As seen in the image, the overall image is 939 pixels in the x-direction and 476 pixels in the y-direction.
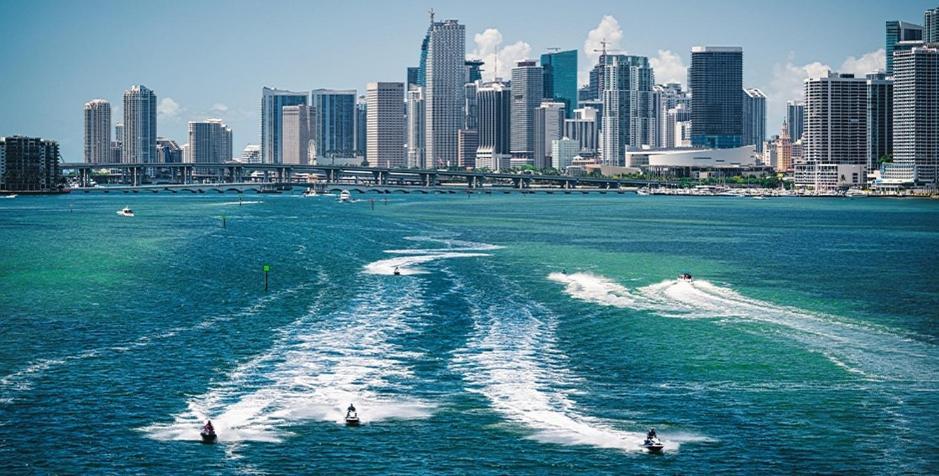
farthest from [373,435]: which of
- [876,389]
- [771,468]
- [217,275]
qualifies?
[217,275]

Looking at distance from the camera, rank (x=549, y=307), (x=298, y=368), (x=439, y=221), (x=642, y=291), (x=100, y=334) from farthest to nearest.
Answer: (x=439, y=221) < (x=642, y=291) < (x=549, y=307) < (x=100, y=334) < (x=298, y=368)

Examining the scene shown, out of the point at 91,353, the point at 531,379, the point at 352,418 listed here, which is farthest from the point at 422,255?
the point at 352,418

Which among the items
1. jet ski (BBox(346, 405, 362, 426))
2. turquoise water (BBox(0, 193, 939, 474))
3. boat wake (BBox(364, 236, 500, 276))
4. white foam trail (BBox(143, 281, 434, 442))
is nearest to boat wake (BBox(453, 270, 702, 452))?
turquoise water (BBox(0, 193, 939, 474))

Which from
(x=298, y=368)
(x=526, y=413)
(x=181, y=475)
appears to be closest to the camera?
(x=181, y=475)

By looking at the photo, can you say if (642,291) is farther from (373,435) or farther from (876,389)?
(373,435)

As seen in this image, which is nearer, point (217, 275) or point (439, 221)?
point (217, 275)

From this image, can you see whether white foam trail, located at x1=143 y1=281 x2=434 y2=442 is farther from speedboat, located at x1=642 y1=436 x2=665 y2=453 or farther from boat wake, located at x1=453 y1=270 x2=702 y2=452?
speedboat, located at x1=642 y1=436 x2=665 y2=453

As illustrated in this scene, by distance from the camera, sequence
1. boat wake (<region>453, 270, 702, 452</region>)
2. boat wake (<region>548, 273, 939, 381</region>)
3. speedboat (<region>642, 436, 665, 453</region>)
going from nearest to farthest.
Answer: speedboat (<region>642, 436, 665, 453</region>)
boat wake (<region>453, 270, 702, 452</region>)
boat wake (<region>548, 273, 939, 381</region>)

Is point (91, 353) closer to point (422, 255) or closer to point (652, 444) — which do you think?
point (652, 444)
